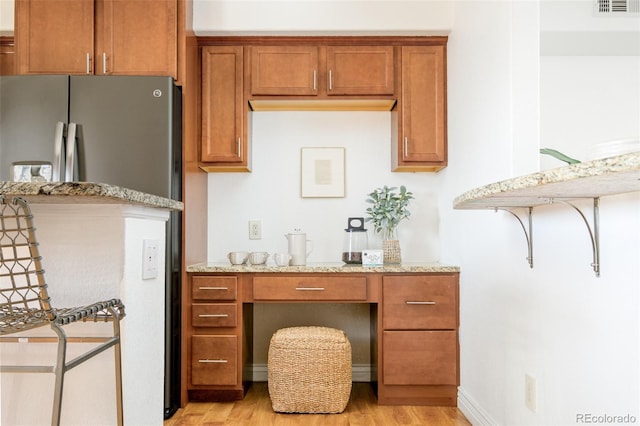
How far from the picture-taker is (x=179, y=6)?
2723mm

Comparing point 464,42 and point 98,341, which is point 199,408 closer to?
point 98,341

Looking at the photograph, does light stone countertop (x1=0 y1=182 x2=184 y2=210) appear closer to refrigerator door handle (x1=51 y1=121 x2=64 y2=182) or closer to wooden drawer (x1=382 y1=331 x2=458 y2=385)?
refrigerator door handle (x1=51 y1=121 x2=64 y2=182)

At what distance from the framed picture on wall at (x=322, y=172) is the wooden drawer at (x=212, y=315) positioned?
3.21ft

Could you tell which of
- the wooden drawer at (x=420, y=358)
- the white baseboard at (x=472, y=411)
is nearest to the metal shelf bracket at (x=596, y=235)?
the white baseboard at (x=472, y=411)

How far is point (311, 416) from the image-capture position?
2.56 metres

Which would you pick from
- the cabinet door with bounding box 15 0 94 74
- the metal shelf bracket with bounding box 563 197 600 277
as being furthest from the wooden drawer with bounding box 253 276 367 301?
the cabinet door with bounding box 15 0 94 74

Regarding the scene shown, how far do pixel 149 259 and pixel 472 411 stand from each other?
1.88 metres

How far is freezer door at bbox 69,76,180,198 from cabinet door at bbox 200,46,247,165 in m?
0.43

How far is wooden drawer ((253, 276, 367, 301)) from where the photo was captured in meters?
2.72

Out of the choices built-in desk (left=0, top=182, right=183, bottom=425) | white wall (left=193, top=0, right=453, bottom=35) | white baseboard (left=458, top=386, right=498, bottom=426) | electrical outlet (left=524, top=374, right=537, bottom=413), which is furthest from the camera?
white wall (left=193, top=0, right=453, bottom=35)

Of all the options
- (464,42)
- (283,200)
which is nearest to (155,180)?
(283,200)

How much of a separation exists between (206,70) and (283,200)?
3.25 feet

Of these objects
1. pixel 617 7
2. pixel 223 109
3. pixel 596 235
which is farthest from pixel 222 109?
pixel 617 7

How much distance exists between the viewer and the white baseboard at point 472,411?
227cm
